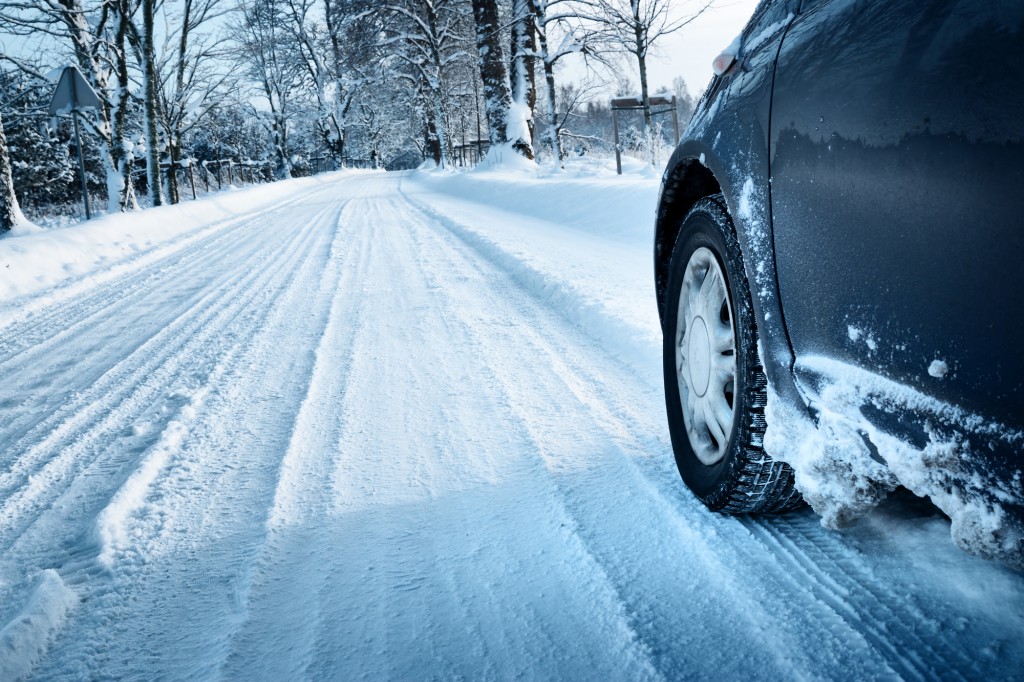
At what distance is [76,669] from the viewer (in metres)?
1.48

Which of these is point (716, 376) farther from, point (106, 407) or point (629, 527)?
point (106, 407)

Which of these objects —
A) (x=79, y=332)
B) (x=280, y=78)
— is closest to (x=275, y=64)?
(x=280, y=78)

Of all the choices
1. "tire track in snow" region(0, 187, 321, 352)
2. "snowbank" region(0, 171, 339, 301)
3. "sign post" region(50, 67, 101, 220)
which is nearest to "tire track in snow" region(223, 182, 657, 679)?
"tire track in snow" region(0, 187, 321, 352)

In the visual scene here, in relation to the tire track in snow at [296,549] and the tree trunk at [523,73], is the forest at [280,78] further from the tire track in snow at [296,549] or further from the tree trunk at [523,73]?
the tire track in snow at [296,549]

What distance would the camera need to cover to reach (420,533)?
1.96 meters

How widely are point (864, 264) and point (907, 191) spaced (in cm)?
17

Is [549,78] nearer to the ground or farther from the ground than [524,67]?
farther from the ground

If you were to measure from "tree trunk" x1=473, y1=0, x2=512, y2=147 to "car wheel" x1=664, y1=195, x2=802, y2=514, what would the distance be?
16410 millimetres

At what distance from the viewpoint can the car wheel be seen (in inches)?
64.3

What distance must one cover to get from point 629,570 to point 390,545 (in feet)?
2.30

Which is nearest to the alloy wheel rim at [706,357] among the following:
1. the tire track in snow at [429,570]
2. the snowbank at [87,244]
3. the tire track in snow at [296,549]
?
the tire track in snow at [429,570]

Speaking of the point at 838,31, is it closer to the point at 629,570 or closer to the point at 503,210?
the point at 629,570

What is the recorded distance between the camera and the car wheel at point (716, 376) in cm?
163

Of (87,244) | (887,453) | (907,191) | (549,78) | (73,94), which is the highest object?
(549,78)
